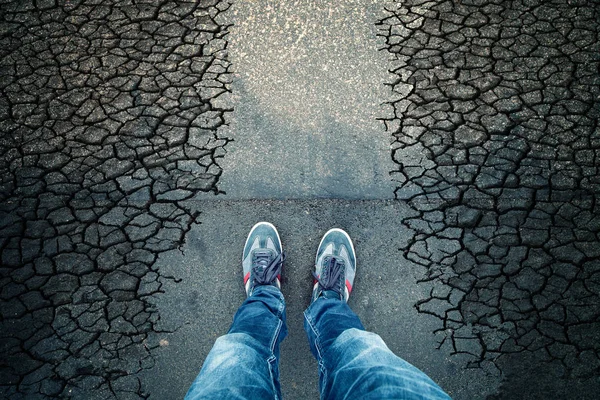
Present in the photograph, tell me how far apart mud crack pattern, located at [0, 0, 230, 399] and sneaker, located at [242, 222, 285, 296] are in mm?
389

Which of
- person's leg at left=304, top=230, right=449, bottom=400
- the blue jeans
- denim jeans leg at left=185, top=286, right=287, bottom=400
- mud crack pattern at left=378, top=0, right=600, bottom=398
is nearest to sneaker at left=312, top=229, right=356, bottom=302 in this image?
person's leg at left=304, top=230, right=449, bottom=400

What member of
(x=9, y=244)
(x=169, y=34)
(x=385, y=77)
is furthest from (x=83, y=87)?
(x=385, y=77)

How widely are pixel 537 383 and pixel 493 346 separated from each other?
0.23 meters

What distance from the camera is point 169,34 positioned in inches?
117

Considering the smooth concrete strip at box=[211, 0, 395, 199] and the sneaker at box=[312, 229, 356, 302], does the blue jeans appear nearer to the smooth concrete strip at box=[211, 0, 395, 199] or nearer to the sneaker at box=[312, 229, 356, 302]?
the sneaker at box=[312, 229, 356, 302]

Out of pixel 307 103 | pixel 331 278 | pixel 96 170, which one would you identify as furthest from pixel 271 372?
pixel 307 103

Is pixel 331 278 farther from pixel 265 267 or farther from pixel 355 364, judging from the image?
pixel 355 364

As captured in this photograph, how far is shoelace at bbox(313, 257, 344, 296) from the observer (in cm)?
210

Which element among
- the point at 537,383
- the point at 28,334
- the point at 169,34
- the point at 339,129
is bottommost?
the point at 537,383

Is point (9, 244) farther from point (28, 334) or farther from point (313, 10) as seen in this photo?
point (313, 10)

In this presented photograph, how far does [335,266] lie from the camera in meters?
2.13

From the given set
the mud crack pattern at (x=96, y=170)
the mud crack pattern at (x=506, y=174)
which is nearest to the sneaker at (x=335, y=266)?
the mud crack pattern at (x=506, y=174)

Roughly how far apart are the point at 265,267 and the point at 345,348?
2.19ft

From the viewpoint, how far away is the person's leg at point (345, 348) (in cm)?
135
